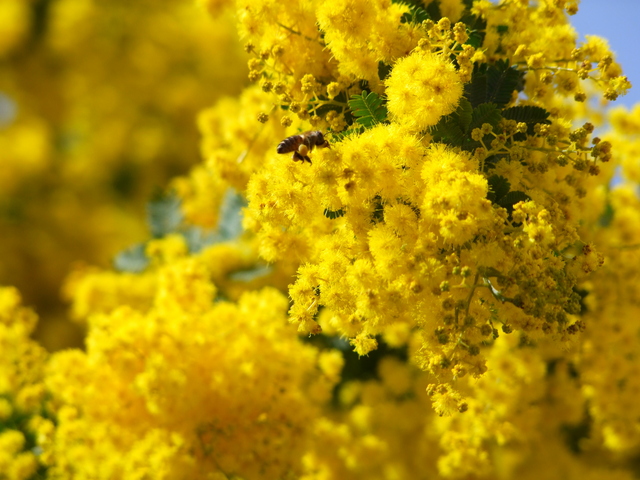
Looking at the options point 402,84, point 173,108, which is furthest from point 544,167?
point 173,108

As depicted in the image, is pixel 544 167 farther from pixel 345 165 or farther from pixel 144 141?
pixel 144 141

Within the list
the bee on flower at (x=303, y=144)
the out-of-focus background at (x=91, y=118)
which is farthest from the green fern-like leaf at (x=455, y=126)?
the out-of-focus background at (x=91, y=118)

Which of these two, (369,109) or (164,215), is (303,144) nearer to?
(369,109)

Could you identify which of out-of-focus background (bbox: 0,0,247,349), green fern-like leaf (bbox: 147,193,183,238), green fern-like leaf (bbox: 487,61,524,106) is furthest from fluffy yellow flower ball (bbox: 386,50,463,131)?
out-of-focus background (bbox: 0,0,247,349)

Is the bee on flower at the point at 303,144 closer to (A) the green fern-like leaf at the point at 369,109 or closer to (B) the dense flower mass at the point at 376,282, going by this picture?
(B) the dense flower mass at the point at 376,282

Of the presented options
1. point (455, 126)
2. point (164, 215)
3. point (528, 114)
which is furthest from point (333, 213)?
point (164, 215)

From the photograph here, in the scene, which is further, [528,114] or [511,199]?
[528,114]

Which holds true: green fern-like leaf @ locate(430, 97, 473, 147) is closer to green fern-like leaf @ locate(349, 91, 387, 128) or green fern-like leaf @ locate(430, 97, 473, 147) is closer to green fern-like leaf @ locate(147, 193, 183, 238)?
green fern-like leaf @ locate(349, 91, 387, 128)
